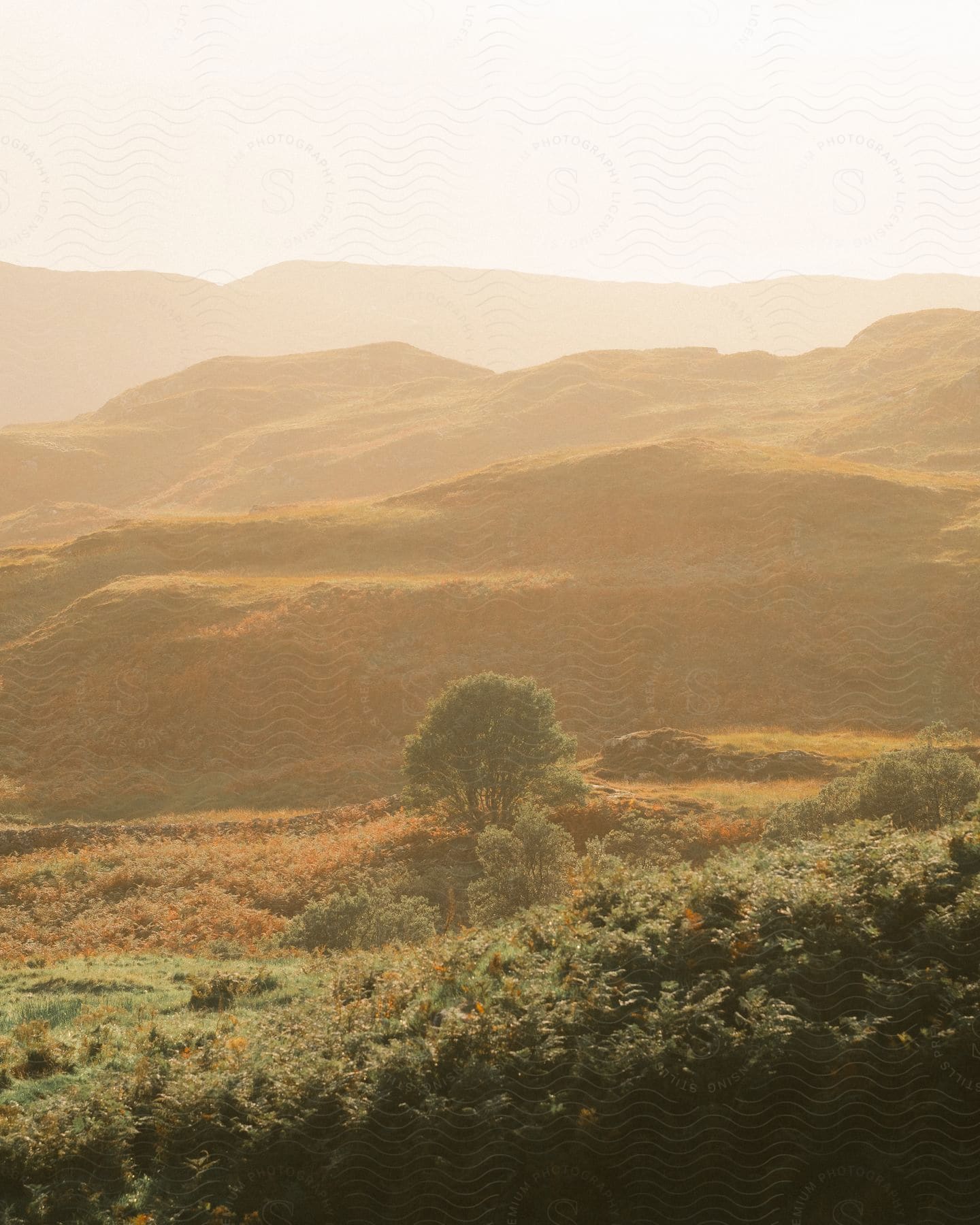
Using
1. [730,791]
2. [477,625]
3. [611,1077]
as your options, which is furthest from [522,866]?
[477,625]

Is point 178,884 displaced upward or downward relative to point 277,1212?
downward

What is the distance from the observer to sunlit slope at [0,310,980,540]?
117 metres

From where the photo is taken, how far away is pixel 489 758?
34.0 meters

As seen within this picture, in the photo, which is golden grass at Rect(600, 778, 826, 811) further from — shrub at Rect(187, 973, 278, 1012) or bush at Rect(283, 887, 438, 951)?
shrub at Rect(187, 973, 278, 1012)

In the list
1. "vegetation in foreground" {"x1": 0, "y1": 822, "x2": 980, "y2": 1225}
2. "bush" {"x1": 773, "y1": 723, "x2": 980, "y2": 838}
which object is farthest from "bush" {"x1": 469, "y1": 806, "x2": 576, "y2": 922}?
"vegetation in foreground" {"x1": 0, "y1": 822, "x2": 980, "y2": 1225}

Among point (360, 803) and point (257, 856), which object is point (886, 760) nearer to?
point (257, 856)

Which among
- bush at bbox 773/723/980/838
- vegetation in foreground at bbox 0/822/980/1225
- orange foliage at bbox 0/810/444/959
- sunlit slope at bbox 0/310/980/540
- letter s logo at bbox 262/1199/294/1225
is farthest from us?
sunlit slope at bbox 0/310/980/540

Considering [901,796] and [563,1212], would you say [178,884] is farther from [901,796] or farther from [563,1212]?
[563,1212]

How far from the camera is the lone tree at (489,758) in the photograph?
33906 millimetres

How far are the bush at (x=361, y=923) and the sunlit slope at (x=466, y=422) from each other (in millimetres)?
85471

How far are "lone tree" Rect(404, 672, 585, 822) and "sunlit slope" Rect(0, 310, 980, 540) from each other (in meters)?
74.8

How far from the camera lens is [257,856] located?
119 ft

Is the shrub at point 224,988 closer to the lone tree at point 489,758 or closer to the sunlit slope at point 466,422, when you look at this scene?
the lone tree at point 489,758

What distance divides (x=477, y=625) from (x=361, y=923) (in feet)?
125
